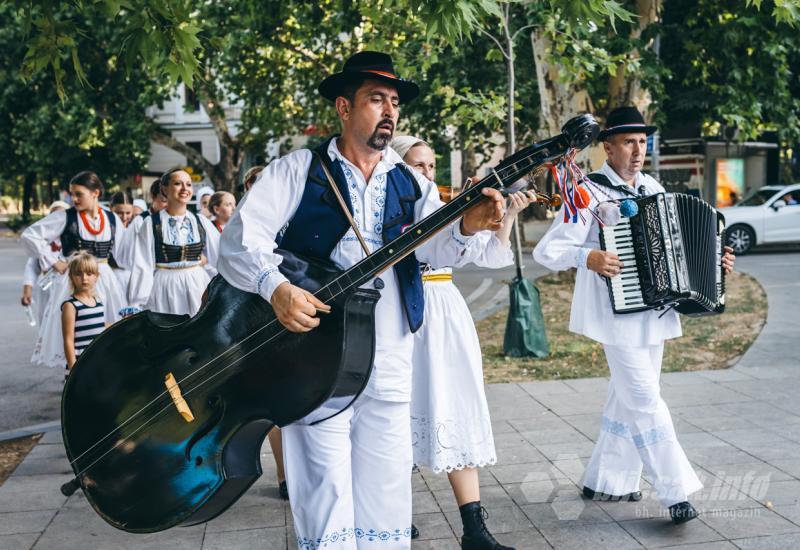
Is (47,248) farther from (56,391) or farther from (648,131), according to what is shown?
(648,131)

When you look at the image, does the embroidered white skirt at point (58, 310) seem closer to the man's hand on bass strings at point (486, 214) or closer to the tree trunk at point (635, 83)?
the man's hand on bass strings at point (486, 214)

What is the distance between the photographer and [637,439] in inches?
175

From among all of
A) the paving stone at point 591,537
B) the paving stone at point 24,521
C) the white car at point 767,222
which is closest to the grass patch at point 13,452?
the paving stone at point 24,521

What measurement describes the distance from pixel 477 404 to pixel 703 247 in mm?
1506

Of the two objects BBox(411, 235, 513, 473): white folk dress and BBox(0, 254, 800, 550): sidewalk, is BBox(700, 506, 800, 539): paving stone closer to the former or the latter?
BBox(0, 254, 800, 550): sidewalk

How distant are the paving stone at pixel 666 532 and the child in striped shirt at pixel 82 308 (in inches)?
166

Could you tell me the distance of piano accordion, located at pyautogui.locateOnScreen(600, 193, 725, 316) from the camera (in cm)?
432

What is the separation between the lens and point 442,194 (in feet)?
14.5

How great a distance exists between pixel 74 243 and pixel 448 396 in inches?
185

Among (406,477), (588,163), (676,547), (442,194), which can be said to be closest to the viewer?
(406,477)

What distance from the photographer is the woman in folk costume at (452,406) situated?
13.5ft

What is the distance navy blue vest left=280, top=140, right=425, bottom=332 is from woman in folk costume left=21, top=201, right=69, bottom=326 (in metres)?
5.16

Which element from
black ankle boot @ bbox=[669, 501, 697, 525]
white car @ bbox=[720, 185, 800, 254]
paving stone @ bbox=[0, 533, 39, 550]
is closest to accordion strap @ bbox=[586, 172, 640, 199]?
black ankle boot @ bbox=[669, 501, 697, 525]

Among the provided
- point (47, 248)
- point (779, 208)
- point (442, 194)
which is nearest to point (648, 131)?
point (442, 194)
